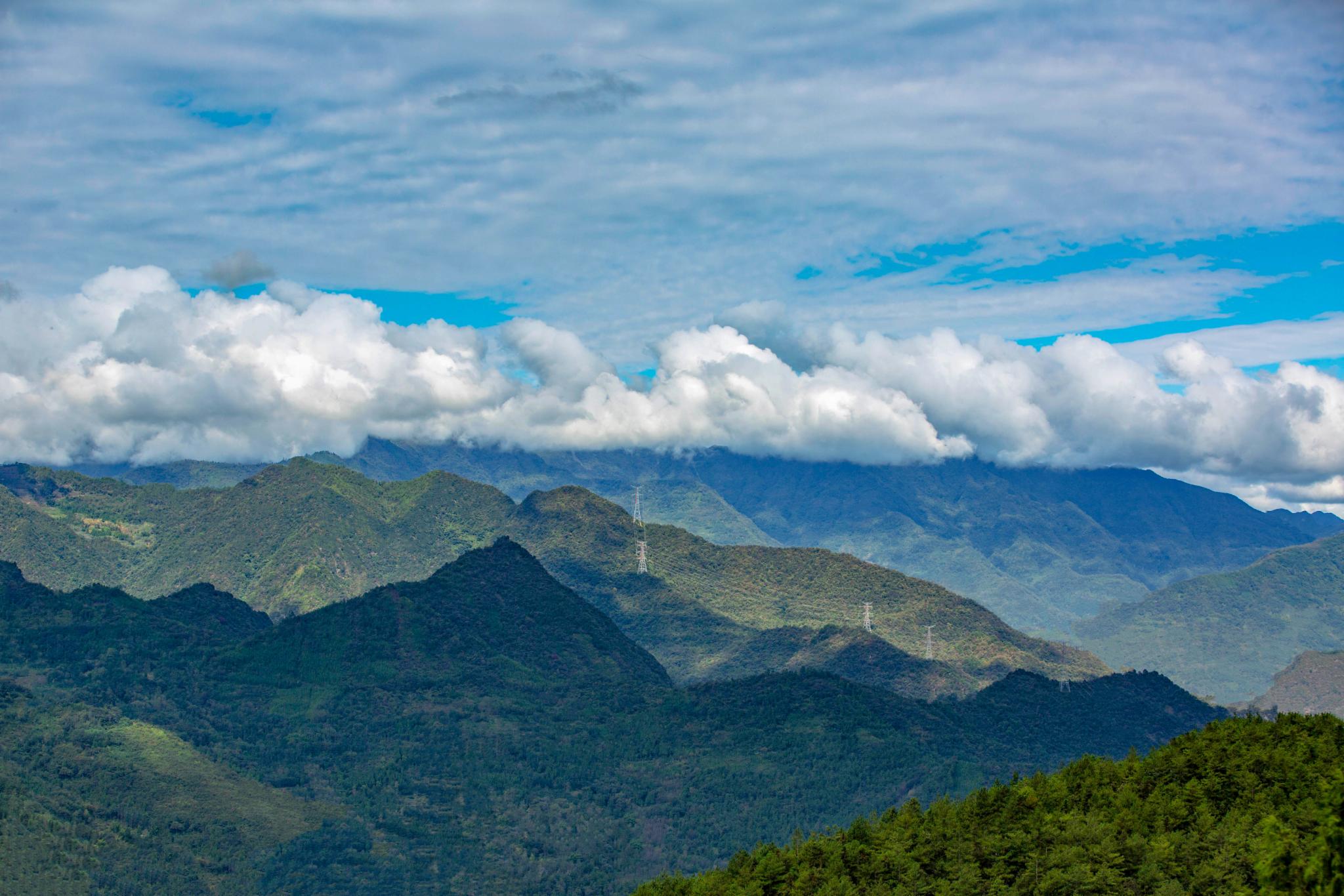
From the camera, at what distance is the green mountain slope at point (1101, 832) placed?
129 meters

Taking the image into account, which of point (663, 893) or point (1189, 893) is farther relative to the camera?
point (663, 893)

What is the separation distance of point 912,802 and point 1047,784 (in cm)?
1812

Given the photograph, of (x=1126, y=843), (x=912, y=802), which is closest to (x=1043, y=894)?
(x=1126, y=843)

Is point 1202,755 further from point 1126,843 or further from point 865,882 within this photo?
point 865,882

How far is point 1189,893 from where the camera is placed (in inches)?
4838

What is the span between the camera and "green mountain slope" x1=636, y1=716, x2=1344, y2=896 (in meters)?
129

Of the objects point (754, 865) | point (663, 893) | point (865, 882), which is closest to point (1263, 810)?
point (865, 882)

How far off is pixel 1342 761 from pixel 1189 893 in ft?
107

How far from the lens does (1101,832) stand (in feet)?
452

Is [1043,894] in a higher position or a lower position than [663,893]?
higher

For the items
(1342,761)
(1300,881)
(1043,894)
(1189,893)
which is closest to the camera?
(1300,881)

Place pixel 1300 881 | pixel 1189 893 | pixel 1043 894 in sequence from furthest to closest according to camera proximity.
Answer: pixel 1043 894, pixel 1189 893, pixel 1300 881

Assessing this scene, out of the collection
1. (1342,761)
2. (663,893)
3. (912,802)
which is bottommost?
(663,893)

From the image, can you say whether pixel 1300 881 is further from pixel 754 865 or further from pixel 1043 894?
pixel 754 865
